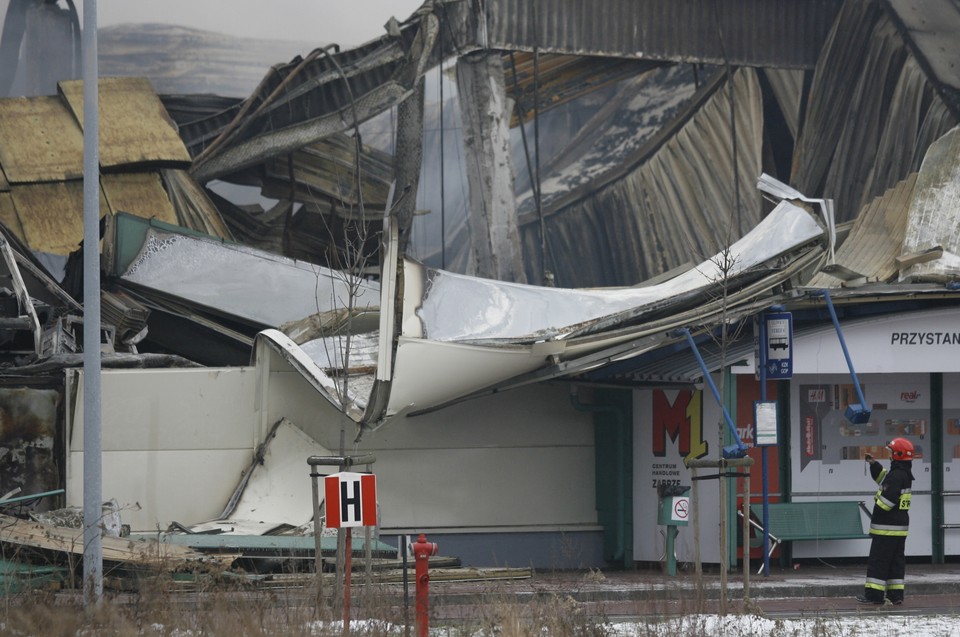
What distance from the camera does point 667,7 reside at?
30703 millimetres

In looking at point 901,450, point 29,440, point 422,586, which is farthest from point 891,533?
point 29,440

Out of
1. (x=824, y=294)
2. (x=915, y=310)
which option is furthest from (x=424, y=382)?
(x=915, y=310)

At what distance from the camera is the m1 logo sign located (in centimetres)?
1002

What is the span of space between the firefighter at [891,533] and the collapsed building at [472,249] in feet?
7.40

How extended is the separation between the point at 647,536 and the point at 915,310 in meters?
4.30

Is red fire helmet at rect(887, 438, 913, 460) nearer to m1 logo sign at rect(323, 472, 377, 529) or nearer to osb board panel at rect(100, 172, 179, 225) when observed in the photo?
m1 logo sign at rect(323, 472, 377, 529)

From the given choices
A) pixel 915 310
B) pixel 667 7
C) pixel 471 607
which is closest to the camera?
pixel 471 607

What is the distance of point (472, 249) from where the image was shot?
99.9 ft

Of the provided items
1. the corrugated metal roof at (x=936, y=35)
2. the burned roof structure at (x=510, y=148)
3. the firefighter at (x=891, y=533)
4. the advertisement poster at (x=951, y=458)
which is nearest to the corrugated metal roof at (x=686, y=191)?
the burned roof structure at (x=510, y=148)

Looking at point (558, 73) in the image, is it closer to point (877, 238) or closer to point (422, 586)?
point (877, 238)

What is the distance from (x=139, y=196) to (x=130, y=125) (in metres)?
1.95

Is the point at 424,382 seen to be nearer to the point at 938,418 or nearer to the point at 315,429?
the point at 315,429

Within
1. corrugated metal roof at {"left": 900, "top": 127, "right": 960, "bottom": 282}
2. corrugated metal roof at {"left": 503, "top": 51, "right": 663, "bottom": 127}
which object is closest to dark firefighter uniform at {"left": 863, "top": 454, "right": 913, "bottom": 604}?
corrugated metal roof at {"left": 900, "top": 127, "right": 960, "bottom": 282}

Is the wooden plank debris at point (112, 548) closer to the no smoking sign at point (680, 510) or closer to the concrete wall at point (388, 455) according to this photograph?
the concrete wall at point (388, 455)
